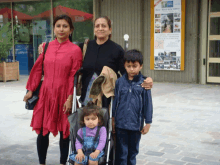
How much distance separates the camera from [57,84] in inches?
157

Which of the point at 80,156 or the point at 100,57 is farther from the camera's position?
the point at 100,57

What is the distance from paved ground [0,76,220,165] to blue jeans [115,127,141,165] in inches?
33.0

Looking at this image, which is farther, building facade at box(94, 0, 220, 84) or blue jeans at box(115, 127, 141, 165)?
building facade at box(94, 0, 220, 84)

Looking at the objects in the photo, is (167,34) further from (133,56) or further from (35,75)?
(133,56)

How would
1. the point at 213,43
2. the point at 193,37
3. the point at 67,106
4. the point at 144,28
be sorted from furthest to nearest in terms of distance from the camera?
the point at 144,28
the point at 193,37
the point at 213,43
the point at 67,106

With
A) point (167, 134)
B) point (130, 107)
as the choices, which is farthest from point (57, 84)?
point (167, 134)

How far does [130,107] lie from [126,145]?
1.38ft

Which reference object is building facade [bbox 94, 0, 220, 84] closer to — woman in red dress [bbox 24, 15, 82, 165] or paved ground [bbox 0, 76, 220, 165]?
paved ground [bbox 0, 76, 220, 165]

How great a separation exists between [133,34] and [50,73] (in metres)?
9.57

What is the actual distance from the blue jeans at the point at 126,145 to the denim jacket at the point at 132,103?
0.30ft

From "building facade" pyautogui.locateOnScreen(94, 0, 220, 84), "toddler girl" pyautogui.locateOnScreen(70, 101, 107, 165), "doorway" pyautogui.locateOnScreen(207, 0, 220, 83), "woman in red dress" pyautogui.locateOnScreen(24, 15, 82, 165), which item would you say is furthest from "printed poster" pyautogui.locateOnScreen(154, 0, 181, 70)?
"toddler girl" pyautogui.locateOnScreen(70, 101, 107, 165)

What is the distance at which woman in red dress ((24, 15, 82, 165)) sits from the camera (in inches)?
156

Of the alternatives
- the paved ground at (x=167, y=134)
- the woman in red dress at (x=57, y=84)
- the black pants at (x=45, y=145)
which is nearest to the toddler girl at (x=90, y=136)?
the woman in red dress at (x=57, y=84)

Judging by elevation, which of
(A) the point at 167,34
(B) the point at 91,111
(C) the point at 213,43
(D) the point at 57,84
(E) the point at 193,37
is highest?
(A) the point at 167,34
